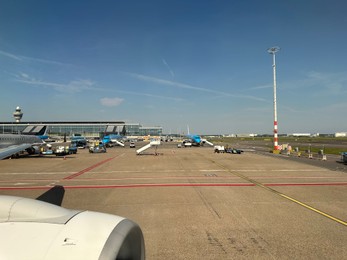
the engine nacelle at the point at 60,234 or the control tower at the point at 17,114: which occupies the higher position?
the control tower at the point at 17,114

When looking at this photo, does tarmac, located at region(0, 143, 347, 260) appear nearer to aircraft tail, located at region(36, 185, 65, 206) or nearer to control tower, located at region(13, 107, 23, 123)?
aircraft tail, located at region(36, 185, 65, 206)

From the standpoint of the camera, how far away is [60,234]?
319cm

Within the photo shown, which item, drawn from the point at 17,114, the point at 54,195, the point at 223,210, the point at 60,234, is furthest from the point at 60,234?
the point at 17,114

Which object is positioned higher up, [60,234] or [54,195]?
[60,234]

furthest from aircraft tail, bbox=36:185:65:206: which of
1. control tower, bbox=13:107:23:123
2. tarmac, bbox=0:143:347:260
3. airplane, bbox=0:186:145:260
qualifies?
control tower, bbox=13:107:23:123

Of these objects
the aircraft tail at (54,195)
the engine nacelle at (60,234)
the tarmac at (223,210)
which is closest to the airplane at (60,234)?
the engine nacelle at (60,234)

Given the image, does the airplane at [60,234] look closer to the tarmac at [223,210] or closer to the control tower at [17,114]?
the tarmac at [223,210]

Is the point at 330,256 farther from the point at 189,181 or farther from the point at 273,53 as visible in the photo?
the point at 273,53

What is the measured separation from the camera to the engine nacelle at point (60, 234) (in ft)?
9.81

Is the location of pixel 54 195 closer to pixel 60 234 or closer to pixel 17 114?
pixel 60 234

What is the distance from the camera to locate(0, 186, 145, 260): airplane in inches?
118

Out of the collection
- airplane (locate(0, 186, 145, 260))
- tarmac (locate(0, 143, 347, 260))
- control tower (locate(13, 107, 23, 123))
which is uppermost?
control tower (locate(13, 107, 23, 123))

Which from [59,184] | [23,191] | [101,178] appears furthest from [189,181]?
[23,191]

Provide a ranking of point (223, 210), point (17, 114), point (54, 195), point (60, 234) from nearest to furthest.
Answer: point (60, 234) < point (223, 210) < point (54, 195) < point (17, 114)
